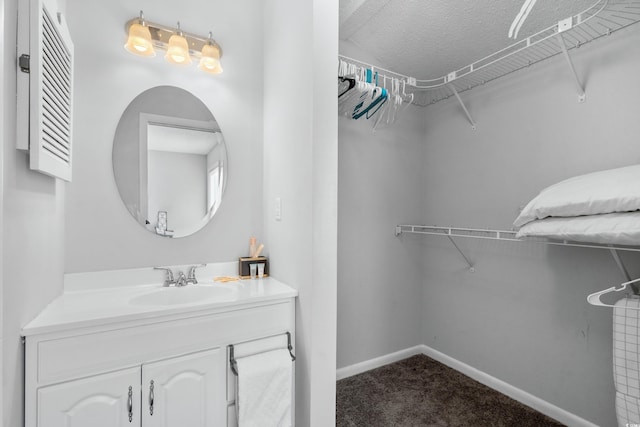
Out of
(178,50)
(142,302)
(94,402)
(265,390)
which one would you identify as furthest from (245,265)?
(178,50)

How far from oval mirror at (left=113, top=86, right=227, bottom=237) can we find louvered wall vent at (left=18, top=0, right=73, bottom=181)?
39 centimetres

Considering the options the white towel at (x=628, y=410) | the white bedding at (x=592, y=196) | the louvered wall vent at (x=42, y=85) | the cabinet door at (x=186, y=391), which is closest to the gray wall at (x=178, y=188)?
the louvered wall vent at (x=42, y=85)

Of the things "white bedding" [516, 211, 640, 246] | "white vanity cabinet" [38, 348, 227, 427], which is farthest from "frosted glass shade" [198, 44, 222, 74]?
"white bedding" [516, 211, 640, 246]

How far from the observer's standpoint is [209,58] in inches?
68.2

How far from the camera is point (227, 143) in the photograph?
1.88 meters

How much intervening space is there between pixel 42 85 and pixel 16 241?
54 cm

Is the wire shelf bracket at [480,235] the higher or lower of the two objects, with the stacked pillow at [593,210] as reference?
lower

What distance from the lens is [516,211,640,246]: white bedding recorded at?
1147mm

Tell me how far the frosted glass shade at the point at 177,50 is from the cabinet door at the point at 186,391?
1.54 metres

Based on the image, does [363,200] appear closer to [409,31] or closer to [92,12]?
[409,31]

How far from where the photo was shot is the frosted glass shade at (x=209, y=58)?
1730 mm

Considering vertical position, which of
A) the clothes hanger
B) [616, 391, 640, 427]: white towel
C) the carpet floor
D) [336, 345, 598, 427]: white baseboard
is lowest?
the carpet floor

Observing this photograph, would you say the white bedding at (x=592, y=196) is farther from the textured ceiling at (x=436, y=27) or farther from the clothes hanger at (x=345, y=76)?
the clothes hanger at (x=345, y=76)

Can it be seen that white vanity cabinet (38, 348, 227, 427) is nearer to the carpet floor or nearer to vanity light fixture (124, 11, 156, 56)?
the carpet floor
